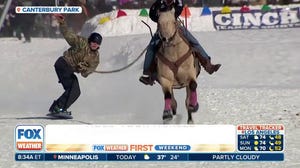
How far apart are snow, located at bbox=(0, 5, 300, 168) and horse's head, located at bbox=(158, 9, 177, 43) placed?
191cm

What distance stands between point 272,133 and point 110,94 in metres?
8.18

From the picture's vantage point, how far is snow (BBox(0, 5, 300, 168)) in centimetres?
1232

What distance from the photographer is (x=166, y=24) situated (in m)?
10.1

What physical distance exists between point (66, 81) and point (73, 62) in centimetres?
85

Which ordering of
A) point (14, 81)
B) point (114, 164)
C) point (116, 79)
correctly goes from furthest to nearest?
point (14, 81) → point (116, 79) → point (114, 164)

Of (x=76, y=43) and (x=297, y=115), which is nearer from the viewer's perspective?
(x=76, y=43)

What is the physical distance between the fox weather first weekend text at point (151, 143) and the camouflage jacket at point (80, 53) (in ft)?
11.9

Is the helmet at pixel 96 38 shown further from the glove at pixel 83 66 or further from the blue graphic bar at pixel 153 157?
the blue graphic bar at pixel 153 157

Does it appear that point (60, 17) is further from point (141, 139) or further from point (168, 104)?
point (141, 139)

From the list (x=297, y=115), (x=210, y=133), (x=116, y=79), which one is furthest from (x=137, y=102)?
(x=210, y=133)

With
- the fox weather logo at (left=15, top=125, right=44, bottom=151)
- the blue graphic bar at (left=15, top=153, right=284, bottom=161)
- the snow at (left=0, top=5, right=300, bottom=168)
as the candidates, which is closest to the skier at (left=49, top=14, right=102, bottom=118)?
the snow at (left=0, top=5, right=300, bottom=168)

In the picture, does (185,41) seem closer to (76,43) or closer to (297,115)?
(76,43)

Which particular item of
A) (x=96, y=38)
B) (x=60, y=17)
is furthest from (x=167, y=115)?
(x=60, y=17)

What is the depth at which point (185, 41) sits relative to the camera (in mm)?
10906
